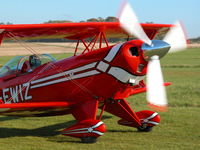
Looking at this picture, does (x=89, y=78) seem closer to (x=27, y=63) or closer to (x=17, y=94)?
(x=27, y=63)

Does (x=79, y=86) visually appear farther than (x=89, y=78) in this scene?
Yes

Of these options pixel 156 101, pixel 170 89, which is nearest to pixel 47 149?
pixel 156 101

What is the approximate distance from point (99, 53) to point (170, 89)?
8431mm

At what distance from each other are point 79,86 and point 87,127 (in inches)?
35.6

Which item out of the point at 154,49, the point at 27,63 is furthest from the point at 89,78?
the point at 27,63

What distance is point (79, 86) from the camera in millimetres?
7363

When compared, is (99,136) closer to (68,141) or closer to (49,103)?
(68,141)

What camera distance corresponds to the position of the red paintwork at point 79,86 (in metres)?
6.87

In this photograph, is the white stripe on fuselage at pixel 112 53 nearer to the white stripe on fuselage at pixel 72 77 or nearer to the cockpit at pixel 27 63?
the white stripe on fuselage at pixel 72 77

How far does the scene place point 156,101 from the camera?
22.4 feet

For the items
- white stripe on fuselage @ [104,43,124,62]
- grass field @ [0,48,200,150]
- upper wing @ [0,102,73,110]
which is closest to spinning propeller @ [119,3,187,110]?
white stripe on fuselage @ [104,43,124,62]

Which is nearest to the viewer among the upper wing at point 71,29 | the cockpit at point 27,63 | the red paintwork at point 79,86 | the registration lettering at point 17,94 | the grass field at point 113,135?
the grass field at point 113,135

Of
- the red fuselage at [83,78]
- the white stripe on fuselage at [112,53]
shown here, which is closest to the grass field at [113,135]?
the red fuselage at [83,78]

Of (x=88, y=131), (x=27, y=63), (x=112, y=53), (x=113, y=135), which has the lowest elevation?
(x=113, y=135)
